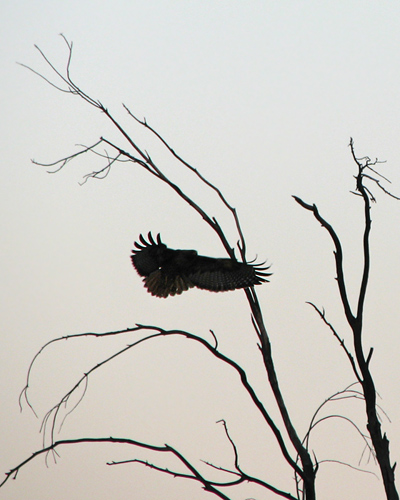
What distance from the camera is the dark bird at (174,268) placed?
19.1 ft

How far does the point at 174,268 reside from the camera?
6.15 metres

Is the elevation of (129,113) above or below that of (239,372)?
above

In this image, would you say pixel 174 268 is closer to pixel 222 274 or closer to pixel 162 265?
pixel 162 265

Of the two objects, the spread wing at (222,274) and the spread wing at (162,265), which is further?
the spread wing at (162,265)

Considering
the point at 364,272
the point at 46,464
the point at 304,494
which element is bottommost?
the point at 46,464

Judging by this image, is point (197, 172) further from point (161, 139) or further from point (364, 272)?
point (364, 272)

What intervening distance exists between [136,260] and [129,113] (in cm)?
301

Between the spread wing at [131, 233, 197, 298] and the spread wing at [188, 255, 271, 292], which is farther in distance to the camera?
the spread wing at [131, 233, 197, 298]

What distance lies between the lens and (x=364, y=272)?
2887 mm

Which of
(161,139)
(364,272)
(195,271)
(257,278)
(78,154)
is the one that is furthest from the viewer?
(195,271)

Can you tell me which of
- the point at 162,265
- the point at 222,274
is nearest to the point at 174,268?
the point at 162,265

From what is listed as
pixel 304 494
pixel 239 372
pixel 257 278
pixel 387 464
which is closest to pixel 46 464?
pixel 239 372

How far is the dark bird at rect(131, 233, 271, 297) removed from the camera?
19.1 feet

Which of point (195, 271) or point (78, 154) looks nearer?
Answer: point (78, 154)
